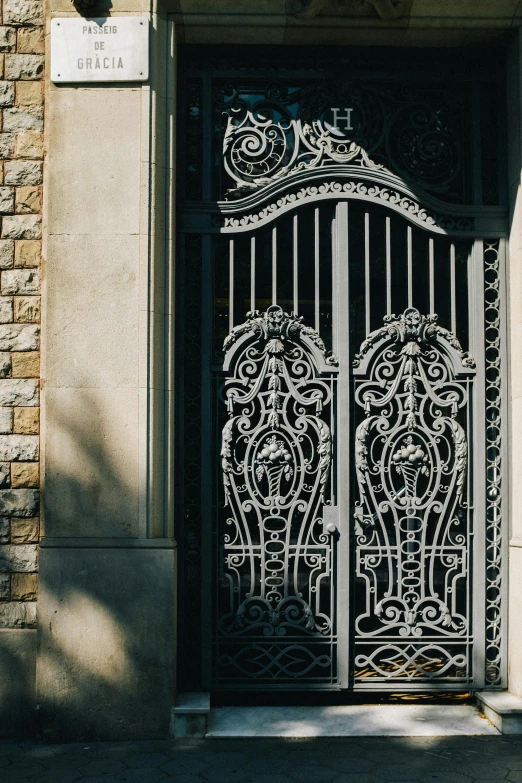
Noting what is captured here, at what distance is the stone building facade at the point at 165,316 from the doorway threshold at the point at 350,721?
17 centimetres

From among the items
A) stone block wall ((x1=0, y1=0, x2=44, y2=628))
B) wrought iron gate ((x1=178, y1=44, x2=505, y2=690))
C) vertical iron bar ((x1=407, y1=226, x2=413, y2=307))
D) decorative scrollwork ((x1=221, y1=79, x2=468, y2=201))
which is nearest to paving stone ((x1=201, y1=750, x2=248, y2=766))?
wrought iron gate ((x1=178, y1=44, x2=505, y2=690))

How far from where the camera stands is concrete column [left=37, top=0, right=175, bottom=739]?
194 inches

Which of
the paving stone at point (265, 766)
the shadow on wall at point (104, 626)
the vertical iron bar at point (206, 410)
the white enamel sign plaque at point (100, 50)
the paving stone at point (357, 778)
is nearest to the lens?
the paving stone at point (357, 778)

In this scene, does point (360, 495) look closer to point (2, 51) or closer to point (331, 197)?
point (331, 197)

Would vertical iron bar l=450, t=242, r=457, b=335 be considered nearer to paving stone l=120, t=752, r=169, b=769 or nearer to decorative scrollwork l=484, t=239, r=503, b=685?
decorative scrollwork l=484, t=239, r=503, b=685

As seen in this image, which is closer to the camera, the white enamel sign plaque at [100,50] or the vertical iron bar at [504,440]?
the white enamel sign plaque at [100,50]

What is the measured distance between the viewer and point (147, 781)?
4.31m

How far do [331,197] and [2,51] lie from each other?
2.45 metres

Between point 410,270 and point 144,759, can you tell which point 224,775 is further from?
point 410,270

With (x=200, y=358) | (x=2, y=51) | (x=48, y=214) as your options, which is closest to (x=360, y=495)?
(x=200, y=358)

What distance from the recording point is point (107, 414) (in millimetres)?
5043

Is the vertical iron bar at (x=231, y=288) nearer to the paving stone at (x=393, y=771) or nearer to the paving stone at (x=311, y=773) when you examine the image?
the paving stone at (x=311, y=773)

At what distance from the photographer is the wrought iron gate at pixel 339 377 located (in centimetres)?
538

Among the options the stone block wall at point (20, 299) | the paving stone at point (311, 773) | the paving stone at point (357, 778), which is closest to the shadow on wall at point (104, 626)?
the stone block wall at point (20, 299)
